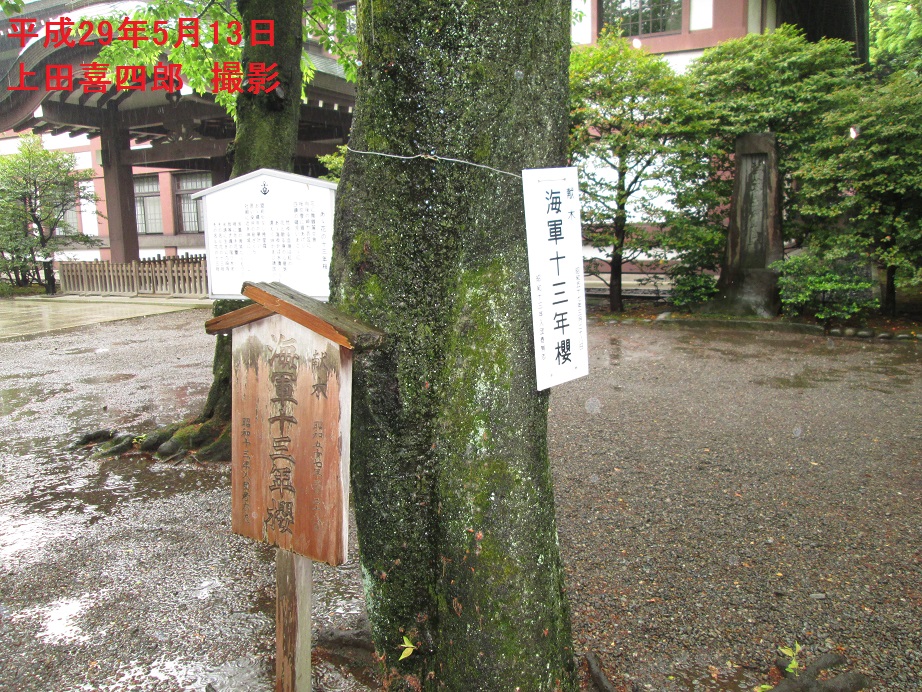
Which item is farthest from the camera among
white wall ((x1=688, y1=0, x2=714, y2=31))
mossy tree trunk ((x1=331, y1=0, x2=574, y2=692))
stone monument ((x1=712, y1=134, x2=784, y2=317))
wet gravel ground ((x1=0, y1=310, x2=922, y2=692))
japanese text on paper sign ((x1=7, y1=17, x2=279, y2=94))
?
white wall ((x1=688, y1=0, x2=714, y2=31))

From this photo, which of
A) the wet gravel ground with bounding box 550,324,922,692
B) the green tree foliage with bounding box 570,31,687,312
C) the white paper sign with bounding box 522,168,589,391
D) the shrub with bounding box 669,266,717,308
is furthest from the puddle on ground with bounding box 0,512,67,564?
the shrub with bounding box 669,266,717,308

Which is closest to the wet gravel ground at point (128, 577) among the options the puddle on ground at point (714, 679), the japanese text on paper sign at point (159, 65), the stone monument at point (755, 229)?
the puddle on ground at point (714, 679)

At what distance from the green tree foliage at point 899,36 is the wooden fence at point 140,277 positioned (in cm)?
1641

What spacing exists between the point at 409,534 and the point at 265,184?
12.3ft

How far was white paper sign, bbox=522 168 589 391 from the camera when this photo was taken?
2174 mm

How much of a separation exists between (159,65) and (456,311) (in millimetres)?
12089

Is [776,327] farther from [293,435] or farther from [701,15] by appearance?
[701,15]

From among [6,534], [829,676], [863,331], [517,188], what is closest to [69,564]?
[6,534]

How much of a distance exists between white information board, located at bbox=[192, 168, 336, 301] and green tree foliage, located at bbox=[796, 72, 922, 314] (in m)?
7.97

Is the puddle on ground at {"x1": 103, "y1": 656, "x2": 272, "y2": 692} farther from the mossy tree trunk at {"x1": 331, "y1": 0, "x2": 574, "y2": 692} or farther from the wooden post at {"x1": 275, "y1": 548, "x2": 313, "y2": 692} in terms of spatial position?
the mossy tree trunk at {"x1": 331, "y1": 0, "x2": 574, "y2": 692}

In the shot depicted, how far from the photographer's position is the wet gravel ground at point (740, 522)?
2.79m

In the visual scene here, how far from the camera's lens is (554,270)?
226 centimetres

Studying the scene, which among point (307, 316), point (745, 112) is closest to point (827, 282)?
point (745, 112)

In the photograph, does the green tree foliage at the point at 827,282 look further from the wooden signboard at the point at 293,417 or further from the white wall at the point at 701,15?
the wooden signboard at the point at 293,417
